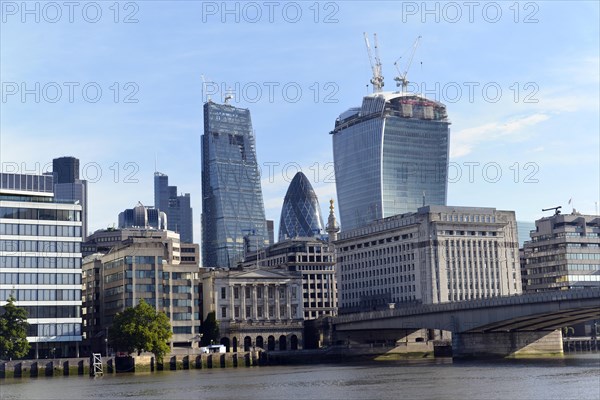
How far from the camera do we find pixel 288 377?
452 ft

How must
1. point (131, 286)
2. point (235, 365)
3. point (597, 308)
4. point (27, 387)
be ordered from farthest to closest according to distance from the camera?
point (131, 286), point (235, 365), point (597, 308), point (27, 387)

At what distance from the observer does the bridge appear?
Result: 15738 centimetres

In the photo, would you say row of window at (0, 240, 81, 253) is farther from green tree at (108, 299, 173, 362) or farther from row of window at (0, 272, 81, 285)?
green tree at (108, 299, 173, 362)

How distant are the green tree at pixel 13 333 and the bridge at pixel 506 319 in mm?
68598

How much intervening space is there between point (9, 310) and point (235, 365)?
4226cm


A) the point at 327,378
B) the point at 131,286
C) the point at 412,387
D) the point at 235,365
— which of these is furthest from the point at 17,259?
the point at 412,387

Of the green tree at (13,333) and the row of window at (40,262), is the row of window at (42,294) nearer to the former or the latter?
the row of window at (40,262)

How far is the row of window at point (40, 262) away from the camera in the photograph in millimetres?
178625

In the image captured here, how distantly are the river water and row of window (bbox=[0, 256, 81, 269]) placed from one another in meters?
35.5

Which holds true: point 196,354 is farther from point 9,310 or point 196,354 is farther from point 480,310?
point 480,310

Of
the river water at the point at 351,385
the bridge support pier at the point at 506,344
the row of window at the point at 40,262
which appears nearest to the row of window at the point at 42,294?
the row of window at the point at 40,262

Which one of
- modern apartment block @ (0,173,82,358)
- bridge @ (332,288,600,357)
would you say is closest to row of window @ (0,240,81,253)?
modern apartment block @ (0,173,82,358)

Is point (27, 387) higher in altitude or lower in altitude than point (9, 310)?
lower

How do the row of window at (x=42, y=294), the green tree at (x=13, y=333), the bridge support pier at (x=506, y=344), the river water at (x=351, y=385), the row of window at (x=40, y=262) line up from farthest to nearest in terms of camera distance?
the row of window at (x=40, y=262), the row of window at (x=42, y=294), the bridge support pier at (x=506, y=344), the green tree at (x=13, y=333), the river water at (x=351, y=385)
